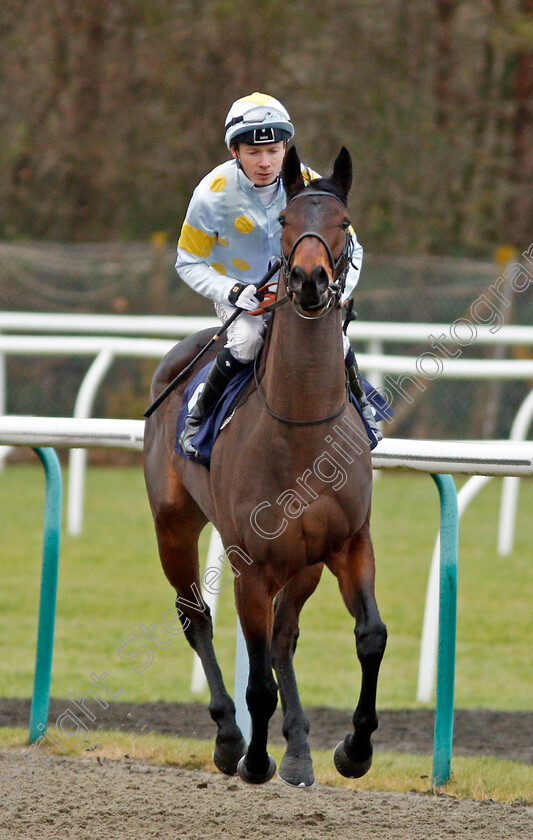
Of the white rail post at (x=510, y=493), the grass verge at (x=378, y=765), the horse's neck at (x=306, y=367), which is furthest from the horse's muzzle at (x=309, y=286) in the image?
the white rail post at (x=510, y=493)

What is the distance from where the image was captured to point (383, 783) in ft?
14.0

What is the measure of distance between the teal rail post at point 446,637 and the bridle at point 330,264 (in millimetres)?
1194

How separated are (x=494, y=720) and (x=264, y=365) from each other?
97.7 inches

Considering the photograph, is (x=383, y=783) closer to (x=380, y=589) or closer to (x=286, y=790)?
(x=286, y=790)

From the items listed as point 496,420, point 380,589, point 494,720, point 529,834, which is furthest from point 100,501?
point 529,834

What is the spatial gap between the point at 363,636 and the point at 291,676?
64cm

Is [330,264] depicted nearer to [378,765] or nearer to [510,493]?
[378,765]

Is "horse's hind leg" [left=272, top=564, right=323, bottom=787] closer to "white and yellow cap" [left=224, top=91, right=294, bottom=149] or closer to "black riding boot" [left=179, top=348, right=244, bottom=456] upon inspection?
"black riding boot" [left=179, top=348, right=244, bottom=456]

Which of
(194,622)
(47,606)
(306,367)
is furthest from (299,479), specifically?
(47,606)

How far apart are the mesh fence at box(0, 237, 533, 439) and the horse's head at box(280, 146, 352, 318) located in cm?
835

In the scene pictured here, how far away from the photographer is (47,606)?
4465 millimetres

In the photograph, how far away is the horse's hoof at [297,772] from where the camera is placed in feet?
12.0

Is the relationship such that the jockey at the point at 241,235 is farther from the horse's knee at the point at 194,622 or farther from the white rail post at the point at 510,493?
the white rail post at the point at 510,493

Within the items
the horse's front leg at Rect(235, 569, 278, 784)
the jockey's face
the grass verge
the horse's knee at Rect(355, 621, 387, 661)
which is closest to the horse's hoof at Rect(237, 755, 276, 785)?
the horse's front leg at Rect(235, 569, 278, 784)
